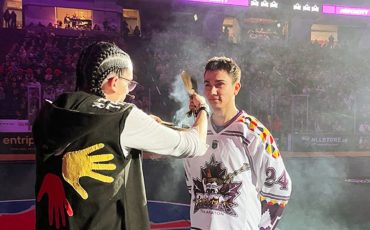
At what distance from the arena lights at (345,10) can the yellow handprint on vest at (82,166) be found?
23805 mm

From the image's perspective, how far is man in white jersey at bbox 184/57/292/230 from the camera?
113 inches

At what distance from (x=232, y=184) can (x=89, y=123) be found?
1448mm

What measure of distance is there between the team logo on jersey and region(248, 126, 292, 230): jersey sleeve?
0.11 m

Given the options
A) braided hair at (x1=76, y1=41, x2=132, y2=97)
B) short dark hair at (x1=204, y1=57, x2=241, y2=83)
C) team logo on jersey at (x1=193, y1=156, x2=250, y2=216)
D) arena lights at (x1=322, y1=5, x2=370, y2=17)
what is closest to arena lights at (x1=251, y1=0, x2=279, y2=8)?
arena lights at (x1=322, y1=5, x2=370, y2=17)

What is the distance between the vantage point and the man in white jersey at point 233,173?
288cm

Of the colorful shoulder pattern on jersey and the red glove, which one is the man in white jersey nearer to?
the colorful shoulder pattern on jersey

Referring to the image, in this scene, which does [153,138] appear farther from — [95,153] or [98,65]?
[98,65]

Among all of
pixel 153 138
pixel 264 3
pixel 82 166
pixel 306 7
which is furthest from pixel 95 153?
pixel 306 7

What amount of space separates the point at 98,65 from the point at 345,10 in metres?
25.8

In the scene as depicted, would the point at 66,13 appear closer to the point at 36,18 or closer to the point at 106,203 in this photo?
the point at 36,18

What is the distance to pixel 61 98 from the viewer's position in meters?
1.87

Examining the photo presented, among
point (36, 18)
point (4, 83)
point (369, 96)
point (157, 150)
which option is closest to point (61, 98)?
point (157, 150)

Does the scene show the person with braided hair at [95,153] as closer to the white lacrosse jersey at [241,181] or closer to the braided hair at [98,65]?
the braided hair at [98,65]

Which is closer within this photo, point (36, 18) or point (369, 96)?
point (369, 96)
